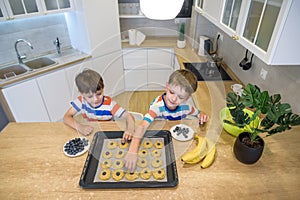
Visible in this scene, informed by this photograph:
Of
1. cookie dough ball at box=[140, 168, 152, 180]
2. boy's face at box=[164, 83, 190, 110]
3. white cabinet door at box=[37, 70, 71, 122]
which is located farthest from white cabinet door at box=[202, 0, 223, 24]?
white cabinet door at box=[37, 70, 71, 122]

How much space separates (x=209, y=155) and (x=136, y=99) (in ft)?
6.59

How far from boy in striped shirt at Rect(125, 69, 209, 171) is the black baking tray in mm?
61

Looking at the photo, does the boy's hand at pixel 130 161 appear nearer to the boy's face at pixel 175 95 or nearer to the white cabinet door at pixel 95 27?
the boy's face at pixel 175 95

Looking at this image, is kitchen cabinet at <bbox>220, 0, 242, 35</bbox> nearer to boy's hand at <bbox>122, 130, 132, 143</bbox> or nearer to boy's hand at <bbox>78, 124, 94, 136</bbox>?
boy's hand at <bbox>122, 130, 132, 143</bbox>

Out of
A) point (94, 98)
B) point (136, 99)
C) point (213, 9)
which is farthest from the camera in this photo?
point (136, 99)

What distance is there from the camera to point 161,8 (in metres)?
0.54

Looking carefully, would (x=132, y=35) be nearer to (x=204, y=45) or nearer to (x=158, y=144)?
(x=204, y=45)

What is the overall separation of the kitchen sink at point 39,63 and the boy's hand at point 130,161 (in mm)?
1752

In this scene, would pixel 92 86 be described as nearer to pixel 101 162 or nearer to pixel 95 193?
pixel 101 162

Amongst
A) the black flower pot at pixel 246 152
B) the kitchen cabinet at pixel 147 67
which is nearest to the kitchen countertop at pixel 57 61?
the kitchen cabinet at pixel 147 67

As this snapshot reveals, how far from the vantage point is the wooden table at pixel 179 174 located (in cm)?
62

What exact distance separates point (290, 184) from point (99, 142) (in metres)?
0.75

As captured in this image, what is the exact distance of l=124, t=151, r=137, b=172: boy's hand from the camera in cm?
68

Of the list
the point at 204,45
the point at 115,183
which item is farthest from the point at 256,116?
the point at 204,45
